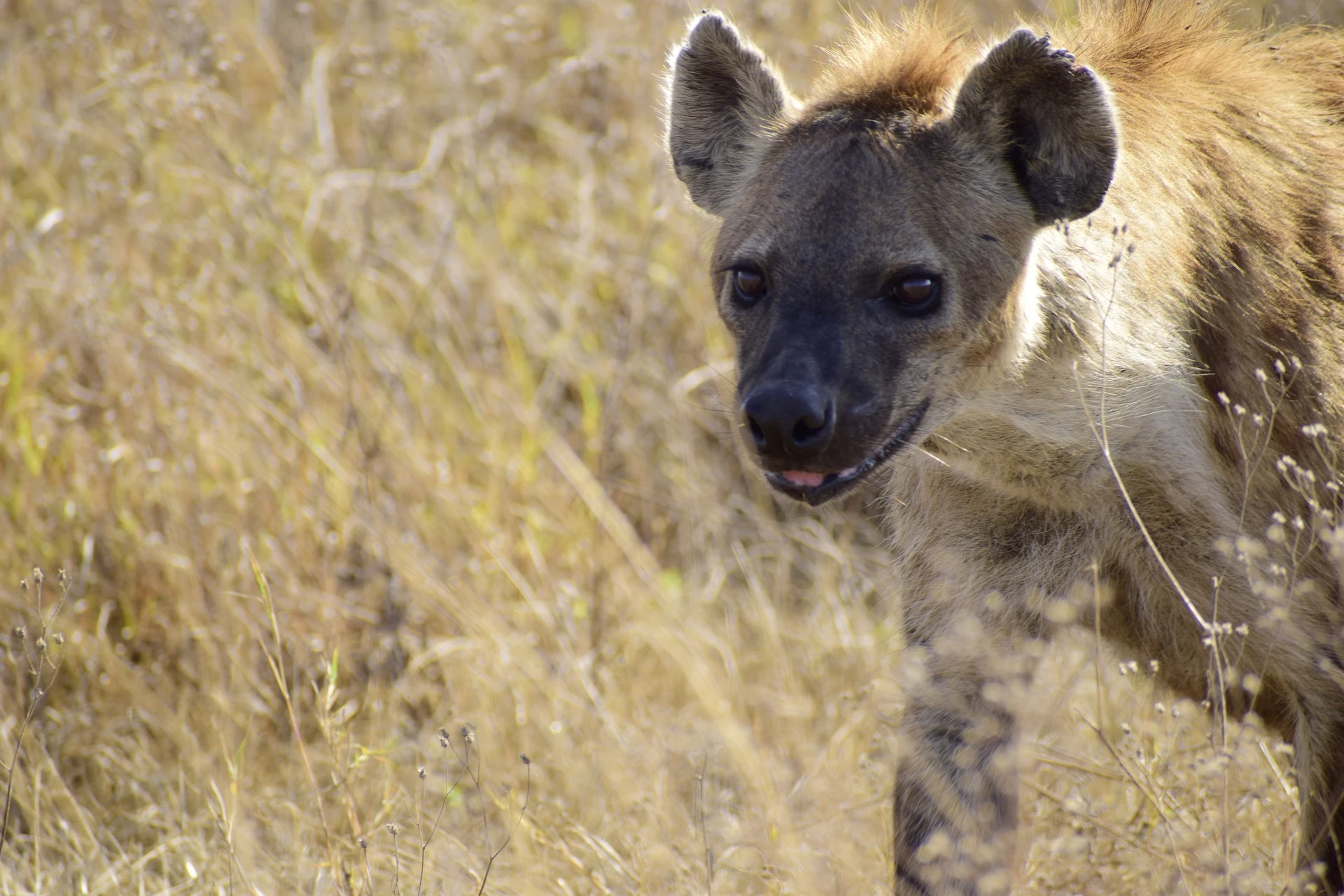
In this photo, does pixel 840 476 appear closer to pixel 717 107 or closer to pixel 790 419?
pixel 790 419

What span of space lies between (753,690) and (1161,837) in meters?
1.19

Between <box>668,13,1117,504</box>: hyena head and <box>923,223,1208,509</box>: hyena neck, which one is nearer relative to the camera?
<box>668,13,1117,504</box>: hyena head

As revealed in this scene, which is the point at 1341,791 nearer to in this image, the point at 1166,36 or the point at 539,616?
the point at 1166,36

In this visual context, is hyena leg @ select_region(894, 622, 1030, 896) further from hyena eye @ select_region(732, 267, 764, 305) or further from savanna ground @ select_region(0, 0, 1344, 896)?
hyena eye @ select_region(732, 267, 764, 305)

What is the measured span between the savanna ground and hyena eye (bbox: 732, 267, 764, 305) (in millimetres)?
657

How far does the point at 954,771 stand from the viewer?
2.67m

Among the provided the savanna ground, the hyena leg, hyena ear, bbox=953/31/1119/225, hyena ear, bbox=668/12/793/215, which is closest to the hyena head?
hyena ear, bbox=953/31/1119/225

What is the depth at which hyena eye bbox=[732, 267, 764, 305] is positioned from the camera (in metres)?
2.42

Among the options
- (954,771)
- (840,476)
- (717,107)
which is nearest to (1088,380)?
(840,476)

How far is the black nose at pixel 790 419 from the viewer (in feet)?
7.06

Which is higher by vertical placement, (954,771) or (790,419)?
(790,419)

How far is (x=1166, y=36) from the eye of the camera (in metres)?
2.77

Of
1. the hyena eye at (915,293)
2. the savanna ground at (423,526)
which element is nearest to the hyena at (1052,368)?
the hyena eye at (915,293)

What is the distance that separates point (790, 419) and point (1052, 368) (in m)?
0.53
